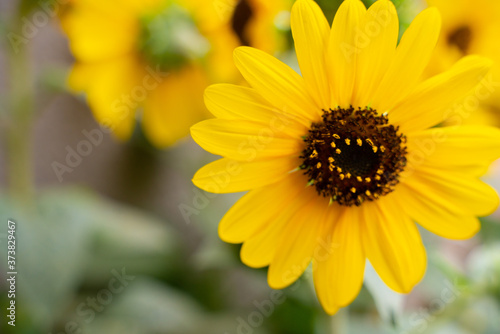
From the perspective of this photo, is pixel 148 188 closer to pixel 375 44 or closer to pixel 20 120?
pixel 20 120

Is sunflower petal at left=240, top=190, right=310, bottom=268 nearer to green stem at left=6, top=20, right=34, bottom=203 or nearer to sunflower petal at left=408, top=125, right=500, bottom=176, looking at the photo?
sunflower petal at left=408, top=125, right=500, bottom=176

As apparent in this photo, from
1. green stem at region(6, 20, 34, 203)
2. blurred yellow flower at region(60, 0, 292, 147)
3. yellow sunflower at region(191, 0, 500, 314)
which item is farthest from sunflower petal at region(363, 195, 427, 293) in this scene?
green stem at region(6, 20, 34, 203)

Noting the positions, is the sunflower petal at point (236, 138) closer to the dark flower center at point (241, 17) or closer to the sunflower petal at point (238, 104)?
the sunflower petal at point (238, 104)

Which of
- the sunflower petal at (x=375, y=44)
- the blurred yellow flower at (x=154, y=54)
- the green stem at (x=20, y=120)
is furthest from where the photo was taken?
the green stem at (x=20, y=120)

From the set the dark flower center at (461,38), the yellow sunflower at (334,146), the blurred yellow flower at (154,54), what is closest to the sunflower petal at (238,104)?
the yellow sunflower at (334,146)

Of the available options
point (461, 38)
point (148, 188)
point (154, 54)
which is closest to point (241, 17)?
point (154, 54)

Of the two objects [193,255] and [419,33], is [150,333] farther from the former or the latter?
[419,33]
